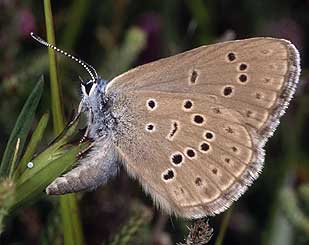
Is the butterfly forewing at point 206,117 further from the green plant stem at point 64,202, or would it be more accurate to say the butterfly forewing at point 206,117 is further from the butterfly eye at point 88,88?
the green plant stem at point 64,202

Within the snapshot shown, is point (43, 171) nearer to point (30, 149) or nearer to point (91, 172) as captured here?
point (30, 149)

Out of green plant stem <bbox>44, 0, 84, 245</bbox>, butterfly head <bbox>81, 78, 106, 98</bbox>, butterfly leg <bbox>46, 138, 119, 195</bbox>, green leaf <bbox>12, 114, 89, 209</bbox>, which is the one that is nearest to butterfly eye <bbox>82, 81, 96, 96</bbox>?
butterfly head <bbox>81, 78, 106, 98</bbox>

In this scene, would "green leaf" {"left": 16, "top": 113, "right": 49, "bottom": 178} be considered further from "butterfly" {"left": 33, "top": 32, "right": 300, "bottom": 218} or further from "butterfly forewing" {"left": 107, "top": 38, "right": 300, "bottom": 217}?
"butterfly forewing" {"left": 107, "top": 38, "right": 300, "bottom": 217}

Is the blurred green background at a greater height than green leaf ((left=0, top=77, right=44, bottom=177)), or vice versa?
green leaf ((left=0, top=77, right=44, bottom=177))

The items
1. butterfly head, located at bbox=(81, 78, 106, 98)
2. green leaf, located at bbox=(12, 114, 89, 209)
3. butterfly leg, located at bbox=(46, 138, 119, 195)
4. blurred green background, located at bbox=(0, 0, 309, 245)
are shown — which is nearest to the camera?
green leaf, located at bbox=(12, 114, 89, 209)

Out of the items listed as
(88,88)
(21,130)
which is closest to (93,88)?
(88,88)

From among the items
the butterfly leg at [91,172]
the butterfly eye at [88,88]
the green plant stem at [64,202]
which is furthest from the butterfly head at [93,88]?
the green plant stem at [64,202]
